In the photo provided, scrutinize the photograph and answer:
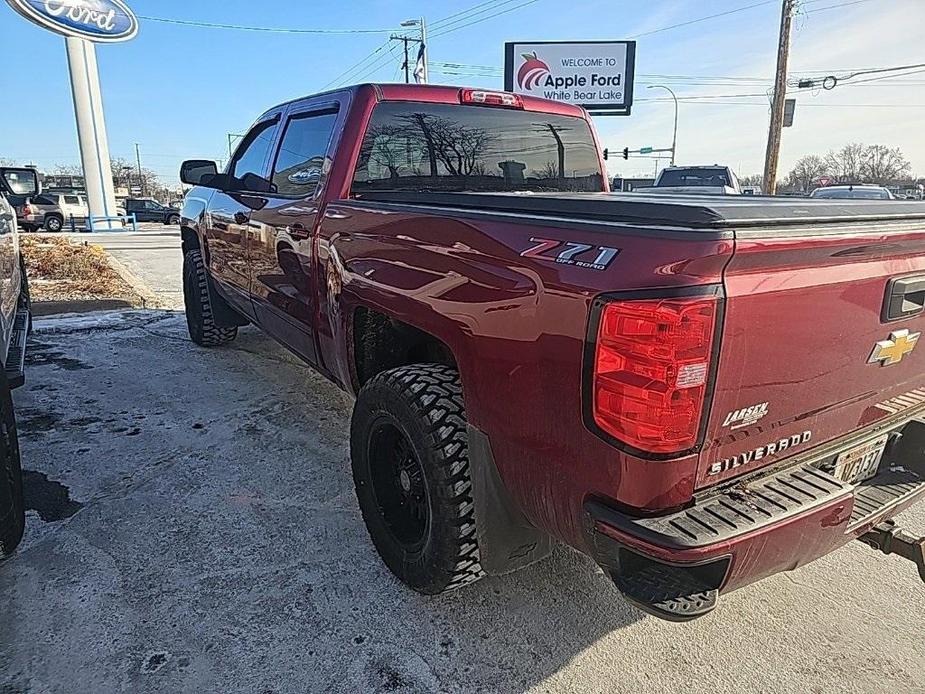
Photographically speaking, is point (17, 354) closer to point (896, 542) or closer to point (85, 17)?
point (896, 542)

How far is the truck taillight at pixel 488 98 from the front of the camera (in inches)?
143

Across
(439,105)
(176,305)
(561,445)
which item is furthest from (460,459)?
(176,305)

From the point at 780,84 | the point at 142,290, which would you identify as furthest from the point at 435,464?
the point at 780,84

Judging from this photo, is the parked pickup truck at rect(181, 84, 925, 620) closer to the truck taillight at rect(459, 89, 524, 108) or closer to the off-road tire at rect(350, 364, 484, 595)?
the off-road tire at rect(350, 364, 484, 595)

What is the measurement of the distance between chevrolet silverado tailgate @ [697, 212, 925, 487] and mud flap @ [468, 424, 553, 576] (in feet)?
2.26

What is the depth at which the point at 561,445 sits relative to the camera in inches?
69.7

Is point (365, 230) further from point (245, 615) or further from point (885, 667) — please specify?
point (885, 667)

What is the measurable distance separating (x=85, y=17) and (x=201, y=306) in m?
24.9

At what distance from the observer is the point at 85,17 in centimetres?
2428

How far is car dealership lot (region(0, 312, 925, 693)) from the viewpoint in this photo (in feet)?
7.06

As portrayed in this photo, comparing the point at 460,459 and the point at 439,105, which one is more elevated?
the point at 439,105

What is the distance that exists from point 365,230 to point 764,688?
88.2 inches

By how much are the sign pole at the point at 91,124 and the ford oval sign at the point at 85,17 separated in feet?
2.95

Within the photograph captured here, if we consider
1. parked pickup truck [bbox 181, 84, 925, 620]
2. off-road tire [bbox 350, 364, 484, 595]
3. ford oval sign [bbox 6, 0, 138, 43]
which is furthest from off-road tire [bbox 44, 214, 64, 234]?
off-road tire [bbox 350, 364, 484, 595]
